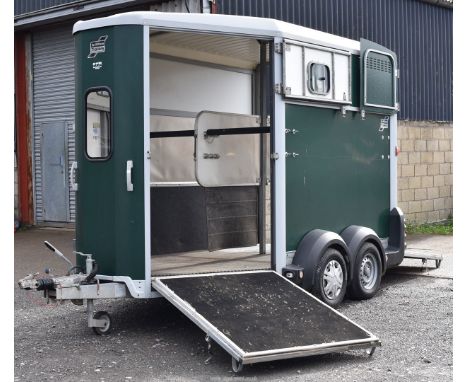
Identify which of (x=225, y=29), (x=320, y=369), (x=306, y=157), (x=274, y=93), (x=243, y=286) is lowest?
(x=320, y=369)

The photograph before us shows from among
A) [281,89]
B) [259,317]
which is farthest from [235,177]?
[259,317]

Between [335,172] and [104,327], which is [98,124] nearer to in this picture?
[104,327]

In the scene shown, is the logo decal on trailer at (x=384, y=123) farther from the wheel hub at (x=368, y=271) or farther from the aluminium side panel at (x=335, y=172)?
the wheel hub at (x=368, y=271)

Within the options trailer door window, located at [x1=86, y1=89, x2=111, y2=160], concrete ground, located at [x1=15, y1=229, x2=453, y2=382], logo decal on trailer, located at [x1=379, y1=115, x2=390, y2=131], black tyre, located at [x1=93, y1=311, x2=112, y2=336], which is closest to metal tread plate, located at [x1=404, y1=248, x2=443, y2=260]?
concrete ground, located at [x1=15, y1=229, x2=453, y2=382]

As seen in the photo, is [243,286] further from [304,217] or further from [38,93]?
[38,93]

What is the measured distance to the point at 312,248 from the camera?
23.0 feet

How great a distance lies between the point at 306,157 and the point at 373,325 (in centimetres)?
168

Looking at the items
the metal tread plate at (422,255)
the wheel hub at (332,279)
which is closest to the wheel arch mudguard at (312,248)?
the wheel hub at (332,279)

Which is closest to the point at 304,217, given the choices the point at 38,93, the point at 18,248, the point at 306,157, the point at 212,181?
the point at 306,157

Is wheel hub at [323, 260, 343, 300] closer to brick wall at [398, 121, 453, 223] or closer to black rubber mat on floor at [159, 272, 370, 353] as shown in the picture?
black rubber mat on floor at [159, 272, 370, 353]

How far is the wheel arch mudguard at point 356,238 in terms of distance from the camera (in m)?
7.59

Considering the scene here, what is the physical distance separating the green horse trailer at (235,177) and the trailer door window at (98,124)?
15 millimetres

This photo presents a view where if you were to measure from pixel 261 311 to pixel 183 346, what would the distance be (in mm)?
722

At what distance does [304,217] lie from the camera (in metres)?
7.20
